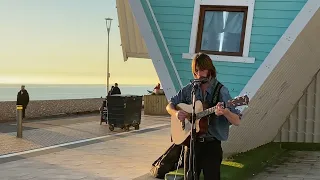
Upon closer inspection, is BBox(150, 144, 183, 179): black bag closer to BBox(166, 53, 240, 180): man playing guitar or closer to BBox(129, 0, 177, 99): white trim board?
BBox(129, 0, 177, 99): white trim board

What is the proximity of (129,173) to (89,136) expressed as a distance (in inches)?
254

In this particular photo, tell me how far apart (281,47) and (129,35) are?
9.95m

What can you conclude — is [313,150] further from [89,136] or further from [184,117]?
[184,117]

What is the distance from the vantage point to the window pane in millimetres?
8938

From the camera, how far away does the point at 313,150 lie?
12.6 metres

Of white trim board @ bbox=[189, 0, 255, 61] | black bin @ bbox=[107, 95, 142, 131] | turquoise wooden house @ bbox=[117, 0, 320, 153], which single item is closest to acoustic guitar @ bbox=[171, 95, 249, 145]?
turquoise wooden house @ bbox=[117, 0, 320, 153]

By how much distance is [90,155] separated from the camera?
1179cm

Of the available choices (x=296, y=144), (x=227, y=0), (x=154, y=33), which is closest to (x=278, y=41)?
(x=227, y=0)

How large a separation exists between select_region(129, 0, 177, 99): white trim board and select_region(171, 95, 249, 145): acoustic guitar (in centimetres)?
346

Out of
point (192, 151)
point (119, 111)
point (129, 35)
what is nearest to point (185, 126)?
point (192, 151)

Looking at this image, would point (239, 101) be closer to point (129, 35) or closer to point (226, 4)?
point (226, 4)

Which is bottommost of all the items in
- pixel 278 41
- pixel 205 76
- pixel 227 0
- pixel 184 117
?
pixel 184 117

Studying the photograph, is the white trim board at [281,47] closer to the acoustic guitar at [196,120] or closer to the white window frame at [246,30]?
the white window frame at [246,30]

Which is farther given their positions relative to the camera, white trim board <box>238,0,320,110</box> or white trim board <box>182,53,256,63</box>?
white trim board <box>182,53,256,63</box>
